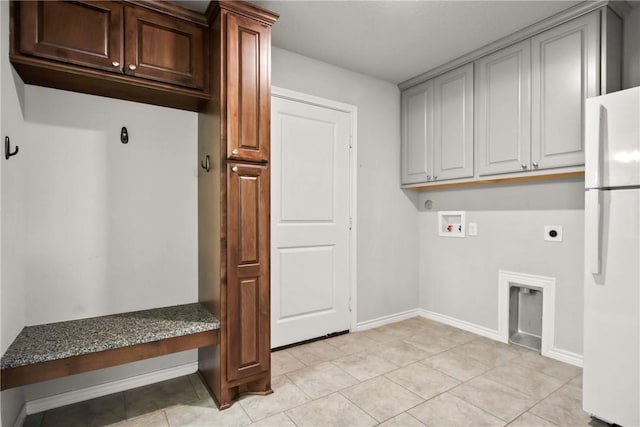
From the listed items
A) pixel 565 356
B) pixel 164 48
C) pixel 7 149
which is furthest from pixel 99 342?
pixel 565 356

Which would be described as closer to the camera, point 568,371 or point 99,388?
point 99,388

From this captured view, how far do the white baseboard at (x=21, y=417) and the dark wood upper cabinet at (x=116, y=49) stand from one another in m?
1.82

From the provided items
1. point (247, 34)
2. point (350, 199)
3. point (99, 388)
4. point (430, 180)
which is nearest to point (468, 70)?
point (430, 180)

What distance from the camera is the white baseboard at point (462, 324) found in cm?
310

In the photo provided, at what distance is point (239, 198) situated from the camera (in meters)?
2.06

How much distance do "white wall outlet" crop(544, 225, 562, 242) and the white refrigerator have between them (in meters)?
0.91

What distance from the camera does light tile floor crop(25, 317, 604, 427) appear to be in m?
1.91

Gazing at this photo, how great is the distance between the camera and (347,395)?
2158 mm

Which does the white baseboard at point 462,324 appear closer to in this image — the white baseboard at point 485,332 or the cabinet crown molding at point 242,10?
the white baseboard at point 485,332

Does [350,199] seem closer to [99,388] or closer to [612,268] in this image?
[612,268]

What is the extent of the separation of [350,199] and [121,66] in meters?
2.08

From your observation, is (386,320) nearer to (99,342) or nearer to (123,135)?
(99,342)

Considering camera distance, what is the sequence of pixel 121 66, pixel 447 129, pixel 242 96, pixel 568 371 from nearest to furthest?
pixel 121 66 < pixel 242 96 < pixel 568 371 < pixel 447 129

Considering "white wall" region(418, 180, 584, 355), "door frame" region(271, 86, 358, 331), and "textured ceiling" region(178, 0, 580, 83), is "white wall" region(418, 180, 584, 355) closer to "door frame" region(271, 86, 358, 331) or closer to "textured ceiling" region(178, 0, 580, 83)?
"door frame" region(271, 86, 358, 331)
